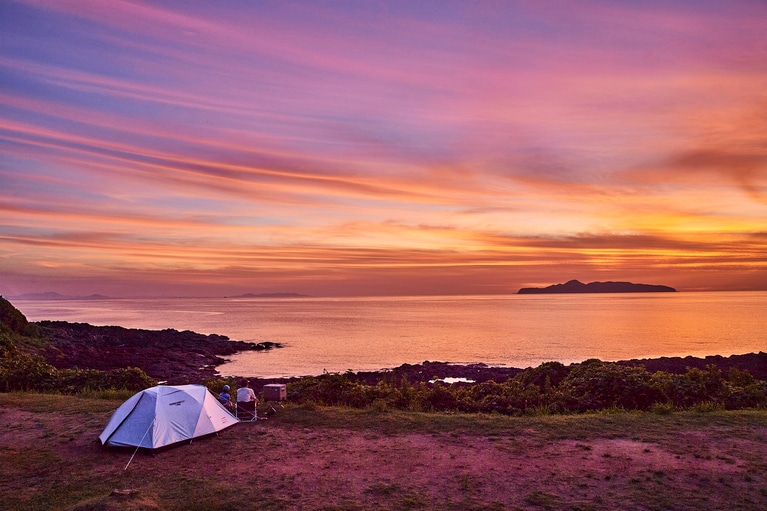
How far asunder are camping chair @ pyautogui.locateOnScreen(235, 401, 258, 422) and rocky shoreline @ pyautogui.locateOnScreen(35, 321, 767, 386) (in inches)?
518

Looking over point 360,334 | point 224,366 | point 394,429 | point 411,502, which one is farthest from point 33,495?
point 360,334

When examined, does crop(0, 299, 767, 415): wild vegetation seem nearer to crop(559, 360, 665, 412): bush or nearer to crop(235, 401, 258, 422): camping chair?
crop(559, 360, 665, 412): bush

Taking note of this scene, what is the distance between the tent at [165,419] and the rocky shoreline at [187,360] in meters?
14.7

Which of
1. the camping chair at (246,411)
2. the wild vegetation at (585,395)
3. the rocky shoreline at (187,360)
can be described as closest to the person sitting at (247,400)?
the camping chair at (246,411)

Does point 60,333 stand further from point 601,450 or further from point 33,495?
point 601,450

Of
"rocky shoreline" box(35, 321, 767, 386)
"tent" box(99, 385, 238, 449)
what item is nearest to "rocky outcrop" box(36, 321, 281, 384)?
"rocky shoreline" box(35, 321, 767, 386)

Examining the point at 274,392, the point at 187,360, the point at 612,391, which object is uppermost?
the point at 274,392

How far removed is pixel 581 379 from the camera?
18781mm

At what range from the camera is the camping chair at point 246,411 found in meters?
15.2

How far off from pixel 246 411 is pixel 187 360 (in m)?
37.4

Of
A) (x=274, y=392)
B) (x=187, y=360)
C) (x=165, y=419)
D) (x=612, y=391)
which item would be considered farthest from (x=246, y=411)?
(x=187, y=360)

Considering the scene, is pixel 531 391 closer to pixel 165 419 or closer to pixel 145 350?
pixel 165 419

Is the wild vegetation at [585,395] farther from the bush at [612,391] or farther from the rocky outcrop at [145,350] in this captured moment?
the rocky outcrop at [145,350]

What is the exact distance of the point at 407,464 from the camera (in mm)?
11141
